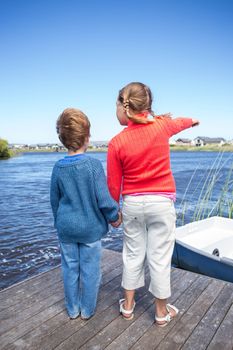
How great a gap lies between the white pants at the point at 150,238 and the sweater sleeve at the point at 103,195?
83 mm

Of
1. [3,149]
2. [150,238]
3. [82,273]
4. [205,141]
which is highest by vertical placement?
[150,238]

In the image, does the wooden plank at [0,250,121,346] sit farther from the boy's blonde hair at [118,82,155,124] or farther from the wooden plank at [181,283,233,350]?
the boy's blonde hair at [118,82,155,124]

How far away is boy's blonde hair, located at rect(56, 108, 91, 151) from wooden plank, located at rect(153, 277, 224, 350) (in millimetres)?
1431

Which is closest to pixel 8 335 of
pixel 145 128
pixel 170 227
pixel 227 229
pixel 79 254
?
pixel 79 254

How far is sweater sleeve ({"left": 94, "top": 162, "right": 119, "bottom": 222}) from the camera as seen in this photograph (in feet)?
6.86

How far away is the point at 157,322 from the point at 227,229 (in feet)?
10.0

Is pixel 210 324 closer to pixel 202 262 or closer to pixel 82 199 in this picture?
pixel 82 199

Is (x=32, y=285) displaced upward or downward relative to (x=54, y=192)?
downward

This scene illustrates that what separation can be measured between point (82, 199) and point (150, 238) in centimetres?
54

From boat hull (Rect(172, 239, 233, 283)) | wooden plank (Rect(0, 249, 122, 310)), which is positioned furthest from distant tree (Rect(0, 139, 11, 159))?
wooden plank (Rect(0, 249, 122, 310))

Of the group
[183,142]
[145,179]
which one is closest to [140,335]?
[145,179]

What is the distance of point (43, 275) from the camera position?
3.11m

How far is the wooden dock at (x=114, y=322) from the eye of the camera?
2.03 m

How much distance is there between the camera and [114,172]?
2.12 m
